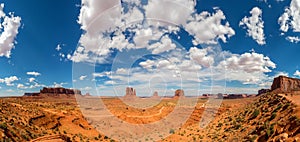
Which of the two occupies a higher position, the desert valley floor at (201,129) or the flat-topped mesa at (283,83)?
the flat-topped mesa at (283,83)

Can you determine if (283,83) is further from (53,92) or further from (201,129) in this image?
(53,92)

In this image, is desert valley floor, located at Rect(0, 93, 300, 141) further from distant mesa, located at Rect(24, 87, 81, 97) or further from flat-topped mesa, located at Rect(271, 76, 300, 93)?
distant mesa, located at Rect(24, 87, 81, 97)

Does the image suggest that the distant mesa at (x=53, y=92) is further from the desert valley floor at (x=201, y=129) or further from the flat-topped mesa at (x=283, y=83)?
the flat-topped mesa at (x=283, y=83)

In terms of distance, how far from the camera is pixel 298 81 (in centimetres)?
7856

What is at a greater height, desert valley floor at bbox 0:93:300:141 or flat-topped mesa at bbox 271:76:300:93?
flat-topped mesa at bbox 271:76:300:93

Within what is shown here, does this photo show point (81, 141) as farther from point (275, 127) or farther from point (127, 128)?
point (275, 127)

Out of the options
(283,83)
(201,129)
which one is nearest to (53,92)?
(283,83)

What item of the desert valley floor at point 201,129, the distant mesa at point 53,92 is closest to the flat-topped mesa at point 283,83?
the desert valley floor at point 201,129

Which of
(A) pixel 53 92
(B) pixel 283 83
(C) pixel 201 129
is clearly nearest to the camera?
(C) pixel 201 129

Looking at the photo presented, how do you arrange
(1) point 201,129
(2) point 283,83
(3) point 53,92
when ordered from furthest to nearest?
(3) point 53,92 → (2) point 283,83 → (1) point 201,129

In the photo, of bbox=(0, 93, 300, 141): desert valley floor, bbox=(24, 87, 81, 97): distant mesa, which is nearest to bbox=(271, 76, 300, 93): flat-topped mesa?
bbox=(0, 93, 300, 141): desert valley floor

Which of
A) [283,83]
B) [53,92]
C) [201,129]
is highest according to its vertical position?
[283,83]

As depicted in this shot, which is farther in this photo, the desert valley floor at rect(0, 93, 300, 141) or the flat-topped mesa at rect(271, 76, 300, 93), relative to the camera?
the flat-topped mesa at rect(271, 76, 300, 93)

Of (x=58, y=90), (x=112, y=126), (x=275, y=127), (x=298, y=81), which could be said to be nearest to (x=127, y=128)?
(x=112, y=126)
